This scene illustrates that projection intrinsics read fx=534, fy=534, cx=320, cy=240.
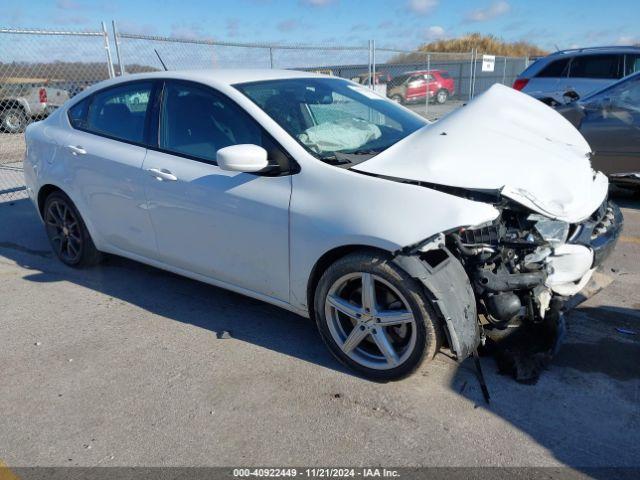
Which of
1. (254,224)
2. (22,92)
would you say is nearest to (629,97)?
(254,224)

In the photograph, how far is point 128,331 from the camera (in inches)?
146

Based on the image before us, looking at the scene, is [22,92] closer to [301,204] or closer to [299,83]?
[299,83]

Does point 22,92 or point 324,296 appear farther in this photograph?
point 22,92

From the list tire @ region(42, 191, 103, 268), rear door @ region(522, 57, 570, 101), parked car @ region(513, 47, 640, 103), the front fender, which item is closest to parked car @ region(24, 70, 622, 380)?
the front fender

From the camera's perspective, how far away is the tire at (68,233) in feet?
15.0

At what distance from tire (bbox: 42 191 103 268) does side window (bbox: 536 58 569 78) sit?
9602 mm

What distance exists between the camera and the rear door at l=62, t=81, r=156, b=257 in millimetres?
3889

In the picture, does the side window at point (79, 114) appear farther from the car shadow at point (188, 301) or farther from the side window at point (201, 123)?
the car shadow at point (188, 301)

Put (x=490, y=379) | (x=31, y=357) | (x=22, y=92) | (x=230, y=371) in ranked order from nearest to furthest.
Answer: (x=490, y=379)
(x=230, y=371)
(x=31, y=357)
(x=22, y=92)

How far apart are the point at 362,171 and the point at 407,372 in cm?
113

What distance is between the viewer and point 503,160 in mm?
3072

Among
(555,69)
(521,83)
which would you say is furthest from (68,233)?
(555,69)

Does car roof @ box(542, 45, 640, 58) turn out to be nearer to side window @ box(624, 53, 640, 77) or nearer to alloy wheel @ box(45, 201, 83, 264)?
side window @ box(624, 53, 640, 77)

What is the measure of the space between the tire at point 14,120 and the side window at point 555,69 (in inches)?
450
